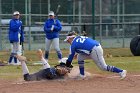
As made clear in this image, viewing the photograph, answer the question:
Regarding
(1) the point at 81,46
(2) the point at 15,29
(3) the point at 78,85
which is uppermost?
(2) the point at 15,29

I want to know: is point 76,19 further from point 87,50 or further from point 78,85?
point 78,85

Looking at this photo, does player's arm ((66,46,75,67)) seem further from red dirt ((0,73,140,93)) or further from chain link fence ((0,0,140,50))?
chain link fence ((0,0,140,50))

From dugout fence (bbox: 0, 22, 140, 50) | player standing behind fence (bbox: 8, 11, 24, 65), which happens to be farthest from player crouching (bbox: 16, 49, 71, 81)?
dugout fence (bbox: 0, 22, 140, 50)

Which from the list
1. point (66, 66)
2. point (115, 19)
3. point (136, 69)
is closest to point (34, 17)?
point (115, 19)

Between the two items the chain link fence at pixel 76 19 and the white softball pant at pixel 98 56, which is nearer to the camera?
the white softball pant at pixel 98 56

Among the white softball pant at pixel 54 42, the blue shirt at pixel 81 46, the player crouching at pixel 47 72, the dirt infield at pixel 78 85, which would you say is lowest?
the dirt infield at pixel 78 85

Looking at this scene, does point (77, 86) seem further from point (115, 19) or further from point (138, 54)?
point (115, 19)

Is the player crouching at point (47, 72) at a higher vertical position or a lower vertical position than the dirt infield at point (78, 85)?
higher

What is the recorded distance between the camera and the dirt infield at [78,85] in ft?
36.5

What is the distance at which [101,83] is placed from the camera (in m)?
12.4

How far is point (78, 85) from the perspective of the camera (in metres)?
12.0

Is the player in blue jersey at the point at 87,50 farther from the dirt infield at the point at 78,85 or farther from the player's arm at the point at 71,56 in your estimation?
the dirt infield at the point at 78,85

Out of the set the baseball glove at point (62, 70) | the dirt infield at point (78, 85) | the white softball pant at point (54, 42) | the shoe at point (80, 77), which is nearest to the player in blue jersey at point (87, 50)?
the baseball glove at point (62, 70)

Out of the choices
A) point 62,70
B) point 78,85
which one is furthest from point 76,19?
point 78,85
